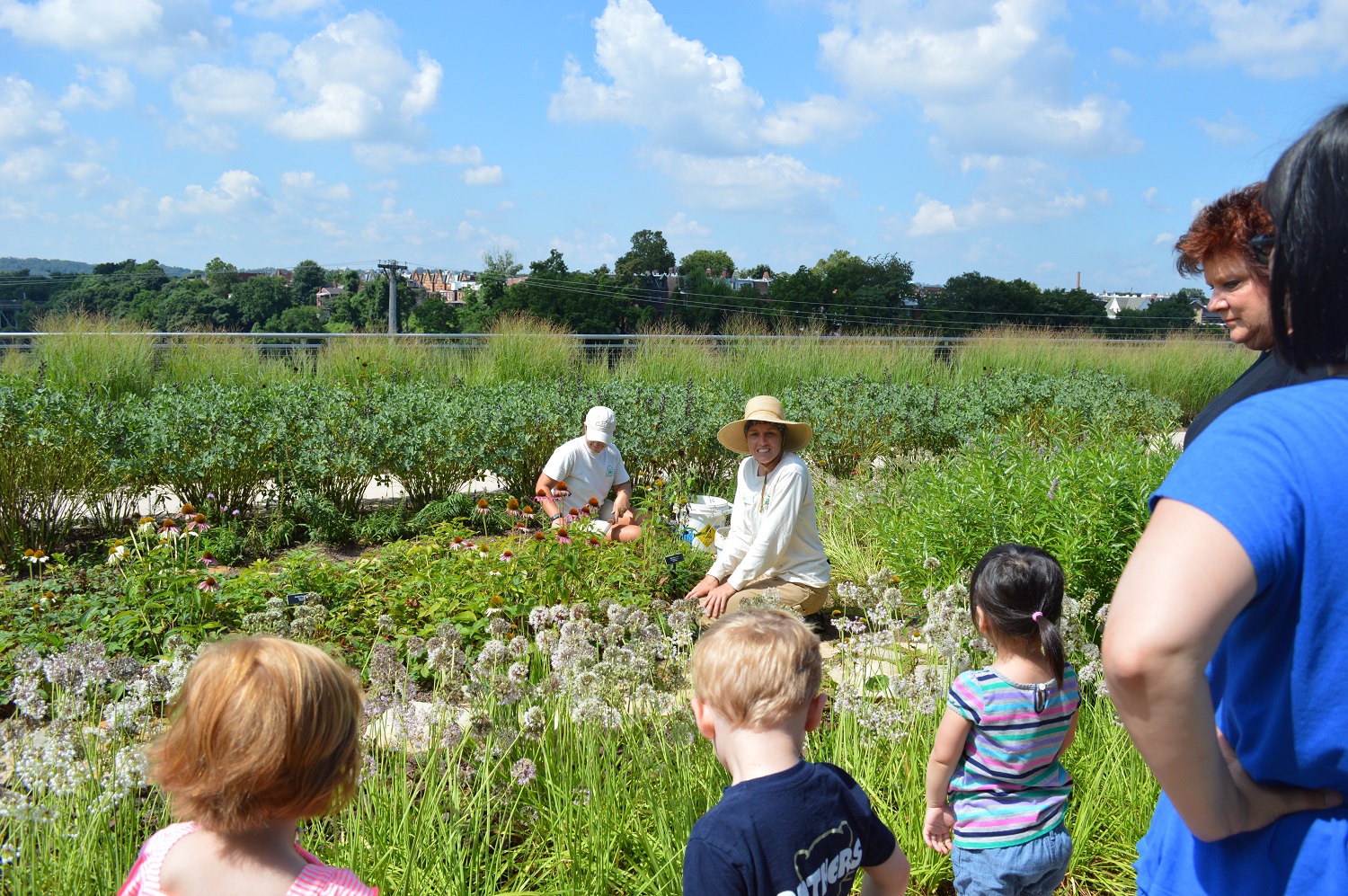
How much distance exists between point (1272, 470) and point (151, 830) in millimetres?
2793

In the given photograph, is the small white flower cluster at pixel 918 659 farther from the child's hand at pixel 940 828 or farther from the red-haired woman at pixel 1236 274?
the red-haired woman at pixel 1236 274

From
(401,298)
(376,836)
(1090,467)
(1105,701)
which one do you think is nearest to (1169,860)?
(376,836)

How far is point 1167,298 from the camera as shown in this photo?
30781 mm

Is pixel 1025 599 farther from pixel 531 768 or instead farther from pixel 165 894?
pixel 165 894

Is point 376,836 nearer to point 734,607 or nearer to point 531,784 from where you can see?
point 531,784

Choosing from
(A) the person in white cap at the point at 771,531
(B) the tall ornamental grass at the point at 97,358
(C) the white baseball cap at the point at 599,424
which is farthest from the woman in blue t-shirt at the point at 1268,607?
(B) the tall ornamental grass at the point at 97,358

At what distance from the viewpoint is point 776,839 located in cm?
158

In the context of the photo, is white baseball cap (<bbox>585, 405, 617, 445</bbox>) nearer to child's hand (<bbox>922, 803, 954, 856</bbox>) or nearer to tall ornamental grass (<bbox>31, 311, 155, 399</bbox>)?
child's hand (<bbox>922, 803, 954, 856</bbox>)

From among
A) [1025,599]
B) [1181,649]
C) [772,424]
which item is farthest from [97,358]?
[1181,649]

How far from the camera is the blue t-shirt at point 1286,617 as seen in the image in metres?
1.06

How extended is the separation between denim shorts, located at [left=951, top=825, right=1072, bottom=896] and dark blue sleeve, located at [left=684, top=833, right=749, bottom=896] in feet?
3.51

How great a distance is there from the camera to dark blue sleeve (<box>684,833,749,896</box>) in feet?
5.08

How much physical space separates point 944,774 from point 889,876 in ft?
2.02

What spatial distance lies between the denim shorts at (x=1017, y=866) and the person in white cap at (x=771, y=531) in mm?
2335
